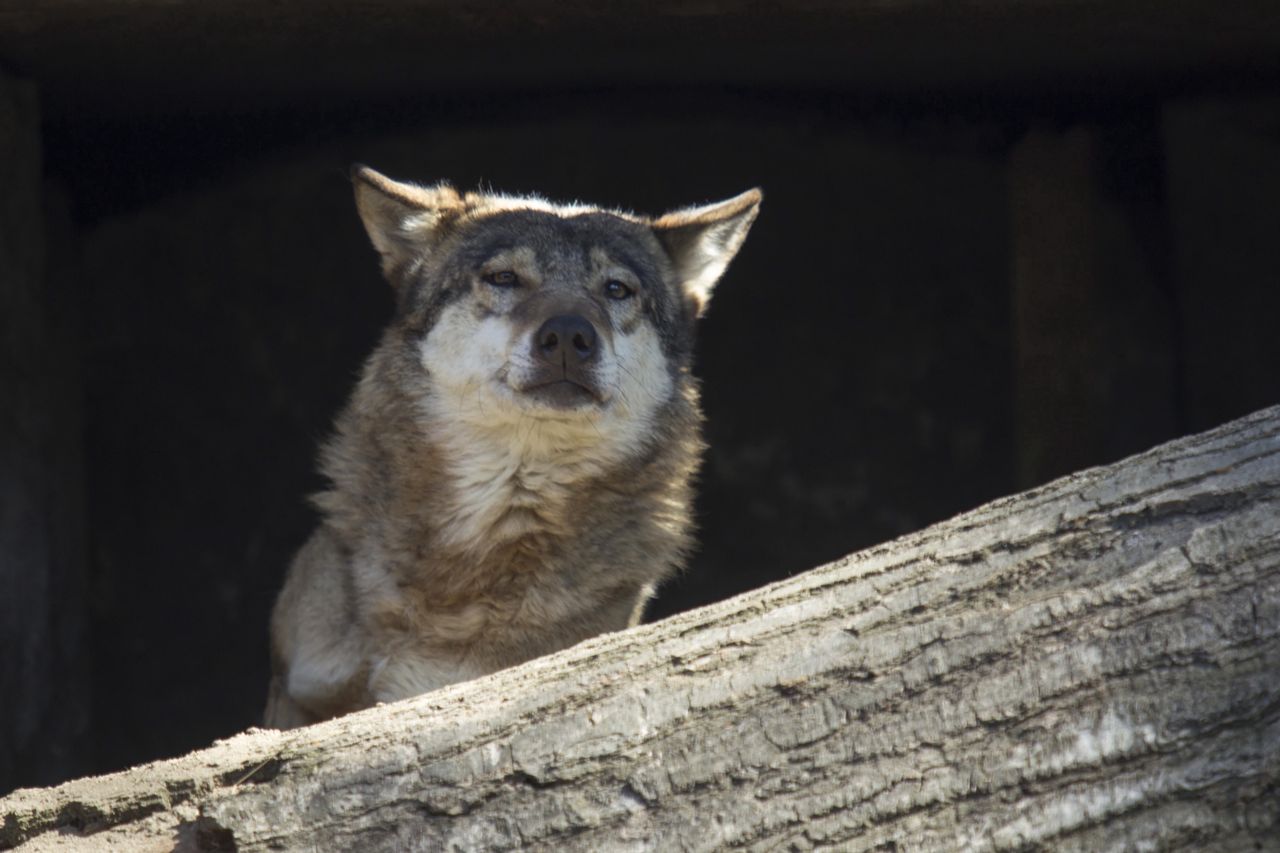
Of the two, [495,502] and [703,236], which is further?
[703,236]

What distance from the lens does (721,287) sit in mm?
7766

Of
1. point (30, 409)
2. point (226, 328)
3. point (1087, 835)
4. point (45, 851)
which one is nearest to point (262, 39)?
point (30, 409)

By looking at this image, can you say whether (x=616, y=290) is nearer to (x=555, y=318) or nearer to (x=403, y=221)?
(x=555, y=318)

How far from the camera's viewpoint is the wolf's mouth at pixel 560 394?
14.8 feet

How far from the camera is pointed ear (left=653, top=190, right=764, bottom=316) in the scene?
536cm

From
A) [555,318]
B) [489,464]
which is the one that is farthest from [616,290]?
[489,464]

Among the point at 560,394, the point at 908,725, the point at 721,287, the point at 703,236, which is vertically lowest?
the point at 908,725

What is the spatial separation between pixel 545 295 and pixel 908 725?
250 centimetres

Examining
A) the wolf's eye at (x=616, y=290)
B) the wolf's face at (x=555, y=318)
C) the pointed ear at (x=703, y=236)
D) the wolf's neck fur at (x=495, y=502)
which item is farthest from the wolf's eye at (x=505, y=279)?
the pointed ear at (x=703, y=236)

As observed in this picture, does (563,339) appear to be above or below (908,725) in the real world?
above

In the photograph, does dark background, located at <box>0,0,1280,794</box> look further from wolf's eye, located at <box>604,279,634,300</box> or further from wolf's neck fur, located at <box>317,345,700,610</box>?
wolf's neck fur, located at <box>317,345,700,610</box>

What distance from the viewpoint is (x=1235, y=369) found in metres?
6.86

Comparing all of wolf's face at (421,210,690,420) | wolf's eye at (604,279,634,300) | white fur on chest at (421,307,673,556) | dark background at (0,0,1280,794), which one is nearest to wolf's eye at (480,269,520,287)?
wolf's face at (421,210,690,420)

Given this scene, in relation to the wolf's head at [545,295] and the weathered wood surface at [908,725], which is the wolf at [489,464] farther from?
the weathered wood surface at [908,725]
